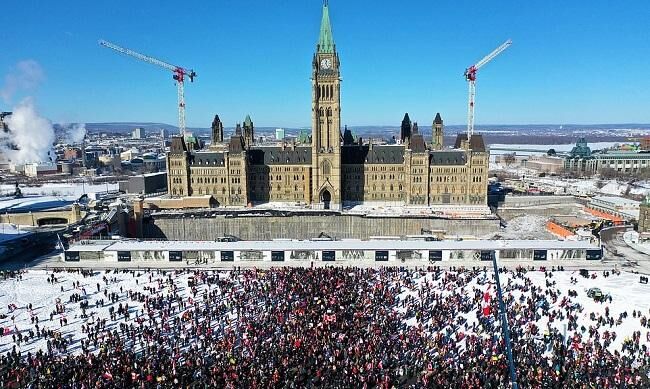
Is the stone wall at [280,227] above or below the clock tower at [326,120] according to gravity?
below

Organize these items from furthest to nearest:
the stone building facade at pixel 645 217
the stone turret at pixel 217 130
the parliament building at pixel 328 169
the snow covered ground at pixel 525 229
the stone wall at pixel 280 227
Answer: the stone turret at pixel 217 130, the parliament building at pixel 328 169, the stone wall at pixel 280 227, the snow covered ground at pixel 525 229, the stone building facade at pixel 645 217

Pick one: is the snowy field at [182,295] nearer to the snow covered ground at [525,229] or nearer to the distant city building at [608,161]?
the snow covered ground at [525,229]

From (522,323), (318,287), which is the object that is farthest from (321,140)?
(522,323)

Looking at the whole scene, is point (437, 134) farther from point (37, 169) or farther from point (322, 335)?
point (37, 169)

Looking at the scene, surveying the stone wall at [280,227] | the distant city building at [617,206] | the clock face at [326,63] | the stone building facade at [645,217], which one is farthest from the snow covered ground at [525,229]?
the clock face at [326,63]

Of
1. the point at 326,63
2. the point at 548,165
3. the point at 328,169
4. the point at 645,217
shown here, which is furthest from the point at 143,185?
the point at 548,165

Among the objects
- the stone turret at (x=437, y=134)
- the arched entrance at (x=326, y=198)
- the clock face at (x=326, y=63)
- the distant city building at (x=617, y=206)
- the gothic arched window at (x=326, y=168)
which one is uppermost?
the clock face at (x=326, y=63)
